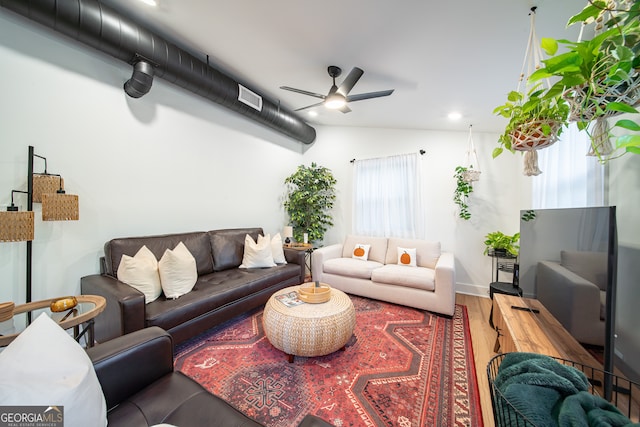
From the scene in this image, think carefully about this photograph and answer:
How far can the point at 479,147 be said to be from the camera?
11.5 feet

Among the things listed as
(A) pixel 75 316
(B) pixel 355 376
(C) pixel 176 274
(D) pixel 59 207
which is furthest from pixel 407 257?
(D) pixel 59 207

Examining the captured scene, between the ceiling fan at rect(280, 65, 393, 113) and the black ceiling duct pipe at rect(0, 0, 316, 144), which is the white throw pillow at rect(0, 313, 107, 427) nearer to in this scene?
the black ceiling duct pipe at rect(0, 0, 316, 144)

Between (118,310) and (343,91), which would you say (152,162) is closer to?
(118,310)

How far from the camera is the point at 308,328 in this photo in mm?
1784

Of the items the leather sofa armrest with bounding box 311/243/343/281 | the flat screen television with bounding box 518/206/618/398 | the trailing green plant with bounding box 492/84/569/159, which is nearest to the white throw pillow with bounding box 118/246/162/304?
the leather sofa armrest with bounding box 311/243/343/281

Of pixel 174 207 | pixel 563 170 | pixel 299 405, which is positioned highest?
pixel 563 170

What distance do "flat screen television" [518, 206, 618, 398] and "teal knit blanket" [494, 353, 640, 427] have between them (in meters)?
0.45

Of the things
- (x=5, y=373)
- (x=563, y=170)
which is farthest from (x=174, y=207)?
(x=563, y=170)

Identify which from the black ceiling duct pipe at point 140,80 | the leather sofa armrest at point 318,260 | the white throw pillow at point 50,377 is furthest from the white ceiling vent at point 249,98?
the white throw pillow at point 50,377

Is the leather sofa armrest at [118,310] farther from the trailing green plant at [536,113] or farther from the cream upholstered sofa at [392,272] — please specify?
the trailing green plant at [536,113]

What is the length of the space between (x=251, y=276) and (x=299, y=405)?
1.44m

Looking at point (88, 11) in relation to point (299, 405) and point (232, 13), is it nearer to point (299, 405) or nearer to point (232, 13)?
point (232, 13)

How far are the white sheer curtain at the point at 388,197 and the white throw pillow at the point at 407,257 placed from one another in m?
0.53

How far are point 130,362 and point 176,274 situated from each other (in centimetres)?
119
